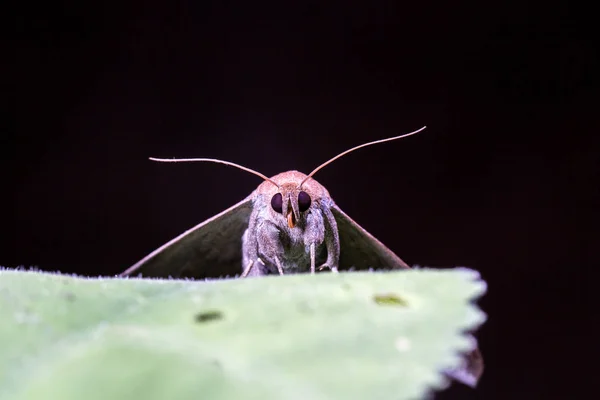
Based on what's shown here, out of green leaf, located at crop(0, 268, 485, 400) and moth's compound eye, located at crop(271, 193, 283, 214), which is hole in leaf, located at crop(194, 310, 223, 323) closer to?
green leaf, located at crop(0, 268, 485, 400)

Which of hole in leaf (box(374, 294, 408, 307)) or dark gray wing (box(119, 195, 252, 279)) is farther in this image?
dark gray wing (box(119, 195, 252, 279))

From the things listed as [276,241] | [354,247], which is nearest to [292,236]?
[276,241]

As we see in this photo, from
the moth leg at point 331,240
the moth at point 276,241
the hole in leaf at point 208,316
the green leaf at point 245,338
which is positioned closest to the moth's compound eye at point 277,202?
the moth at point 276,241

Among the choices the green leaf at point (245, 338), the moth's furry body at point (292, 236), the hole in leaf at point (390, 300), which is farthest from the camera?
the moth's furry body at point (292, 236)

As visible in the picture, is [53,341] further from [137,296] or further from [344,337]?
[344,337]

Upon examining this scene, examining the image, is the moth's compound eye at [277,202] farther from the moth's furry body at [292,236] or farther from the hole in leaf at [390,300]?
the hole in leaf at [390,300]

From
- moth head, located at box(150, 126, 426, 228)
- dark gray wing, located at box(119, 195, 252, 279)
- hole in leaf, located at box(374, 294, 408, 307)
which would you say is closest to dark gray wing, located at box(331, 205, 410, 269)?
moth head, located at box(150, 126, 426, 228)
